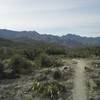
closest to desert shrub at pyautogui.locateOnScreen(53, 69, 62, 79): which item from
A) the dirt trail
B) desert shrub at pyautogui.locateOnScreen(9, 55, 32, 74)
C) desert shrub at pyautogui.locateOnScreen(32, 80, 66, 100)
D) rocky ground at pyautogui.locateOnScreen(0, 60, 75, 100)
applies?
rocky ground at pyautogui.locateOnScreen(0, 60, 75, 100)

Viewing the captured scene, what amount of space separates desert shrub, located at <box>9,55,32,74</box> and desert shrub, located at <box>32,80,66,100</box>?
6.87 metres

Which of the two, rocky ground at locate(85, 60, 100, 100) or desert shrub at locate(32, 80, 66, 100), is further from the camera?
desert shrub at locate(32, 80, 66, 100)

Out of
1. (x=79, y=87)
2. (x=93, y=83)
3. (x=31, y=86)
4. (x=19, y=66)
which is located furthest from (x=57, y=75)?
(x=19, y=66)

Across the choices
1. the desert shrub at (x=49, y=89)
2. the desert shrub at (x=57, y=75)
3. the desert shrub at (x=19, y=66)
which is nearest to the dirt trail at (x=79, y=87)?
the desert shrub at (x=49, y=89)

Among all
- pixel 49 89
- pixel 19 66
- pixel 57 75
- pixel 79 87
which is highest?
pixel 19 66

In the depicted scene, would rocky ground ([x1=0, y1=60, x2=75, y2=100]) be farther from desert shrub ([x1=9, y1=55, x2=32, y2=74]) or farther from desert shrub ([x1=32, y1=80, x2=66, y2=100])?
desert shrub ([x1=9, y1=55, x2=32, y2=74])

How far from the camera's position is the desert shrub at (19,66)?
28484 mm

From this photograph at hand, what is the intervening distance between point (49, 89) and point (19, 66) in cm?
1014

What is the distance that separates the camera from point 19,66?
29.6 m

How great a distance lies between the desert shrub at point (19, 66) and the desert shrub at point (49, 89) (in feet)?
22.5

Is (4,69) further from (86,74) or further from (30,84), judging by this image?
(86,74)

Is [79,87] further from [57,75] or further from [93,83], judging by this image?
[57,75]

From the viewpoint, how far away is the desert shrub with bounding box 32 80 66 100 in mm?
19617

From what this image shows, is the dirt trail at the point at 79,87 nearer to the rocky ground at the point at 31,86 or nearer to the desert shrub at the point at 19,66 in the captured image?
the rocky ground at the point at 31,86
